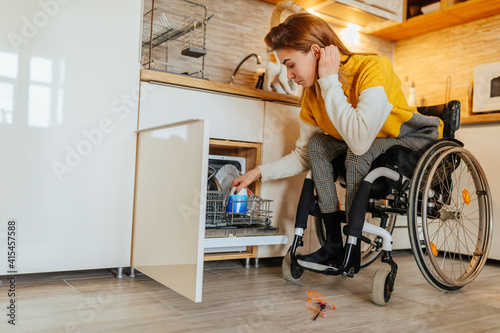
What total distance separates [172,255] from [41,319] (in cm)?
37

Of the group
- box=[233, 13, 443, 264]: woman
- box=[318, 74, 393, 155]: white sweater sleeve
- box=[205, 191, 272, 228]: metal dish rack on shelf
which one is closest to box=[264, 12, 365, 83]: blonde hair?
box=[233, 13, 443, 264]: woman

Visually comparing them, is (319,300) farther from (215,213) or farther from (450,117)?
(450,117)

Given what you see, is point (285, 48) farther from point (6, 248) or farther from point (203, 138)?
point (6, 248)

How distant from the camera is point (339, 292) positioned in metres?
1.53

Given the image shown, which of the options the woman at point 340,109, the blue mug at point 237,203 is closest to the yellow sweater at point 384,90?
the woman at point 340,109

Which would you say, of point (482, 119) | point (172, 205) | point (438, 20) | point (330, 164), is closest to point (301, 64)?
point (330, 164)

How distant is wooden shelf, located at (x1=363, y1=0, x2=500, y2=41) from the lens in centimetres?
253

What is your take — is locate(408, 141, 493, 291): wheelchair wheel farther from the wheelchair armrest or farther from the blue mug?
the blue mug

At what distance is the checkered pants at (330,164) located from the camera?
4.91 feet

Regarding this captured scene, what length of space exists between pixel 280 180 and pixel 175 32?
831 millimetres

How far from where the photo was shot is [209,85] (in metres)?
1.73

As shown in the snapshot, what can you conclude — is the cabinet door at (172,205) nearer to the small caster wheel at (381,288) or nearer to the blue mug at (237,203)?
the blue mug at (237,203)

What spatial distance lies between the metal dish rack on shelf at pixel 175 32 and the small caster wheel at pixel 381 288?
3.57 ft

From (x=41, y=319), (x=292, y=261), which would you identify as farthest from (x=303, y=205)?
(x=41, y=319)
